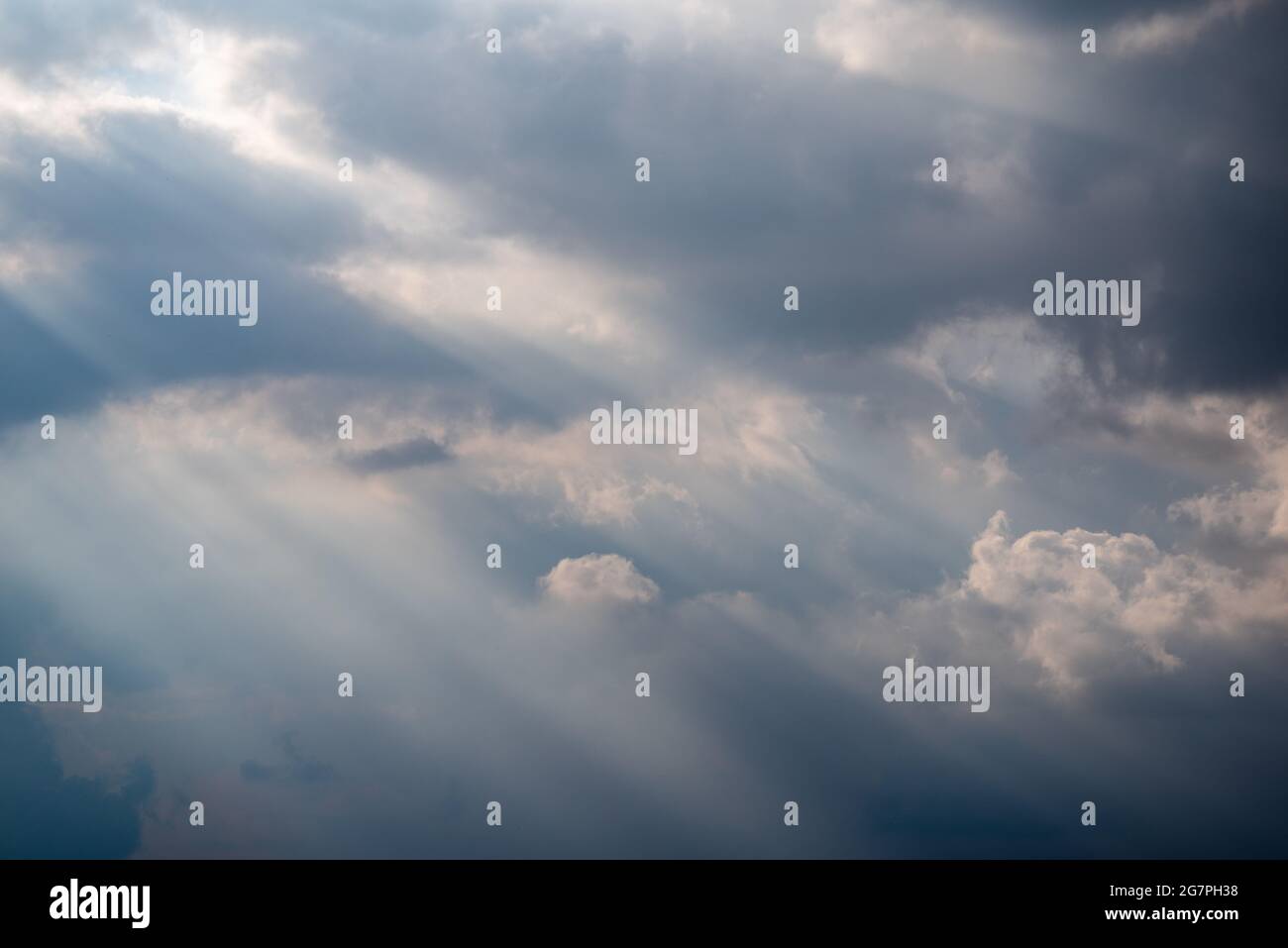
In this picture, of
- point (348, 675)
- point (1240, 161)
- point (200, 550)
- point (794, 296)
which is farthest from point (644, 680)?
point (1240, 161)

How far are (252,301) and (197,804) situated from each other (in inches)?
1348

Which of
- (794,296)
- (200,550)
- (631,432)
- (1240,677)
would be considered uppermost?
(794,296)

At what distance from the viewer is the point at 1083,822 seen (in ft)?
208

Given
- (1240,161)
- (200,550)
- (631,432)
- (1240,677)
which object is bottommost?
(1240,677)

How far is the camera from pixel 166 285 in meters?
65.4

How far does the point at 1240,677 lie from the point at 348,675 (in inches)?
2462

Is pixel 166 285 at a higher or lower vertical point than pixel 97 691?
higher

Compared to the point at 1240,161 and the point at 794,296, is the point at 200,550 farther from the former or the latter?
the point at 1240,161
